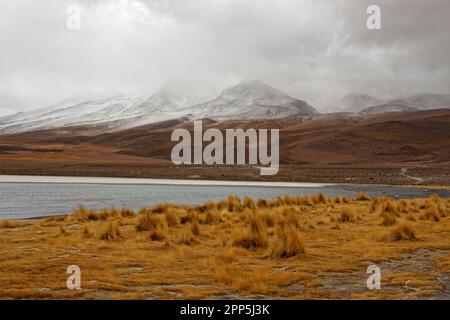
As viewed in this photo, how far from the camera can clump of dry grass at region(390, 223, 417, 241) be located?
42.2ft

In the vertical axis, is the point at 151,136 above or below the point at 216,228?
above

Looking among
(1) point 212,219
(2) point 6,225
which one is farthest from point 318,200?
(2) point 6,225

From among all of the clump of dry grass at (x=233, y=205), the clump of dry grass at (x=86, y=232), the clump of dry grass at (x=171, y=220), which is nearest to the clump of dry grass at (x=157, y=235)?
the clump of dry grass at (x=86, y=232)

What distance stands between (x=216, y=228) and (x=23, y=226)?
20.3 feet

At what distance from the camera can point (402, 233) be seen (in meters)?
12.9

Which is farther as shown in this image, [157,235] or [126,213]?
[126,213]

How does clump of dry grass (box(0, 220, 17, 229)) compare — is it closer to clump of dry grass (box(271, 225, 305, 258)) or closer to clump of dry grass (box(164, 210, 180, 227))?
clump of dry grass (box(164, 210, 180, 227))

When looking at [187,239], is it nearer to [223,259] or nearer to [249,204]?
[223,259]

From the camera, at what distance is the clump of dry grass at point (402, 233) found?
12875 millimetres

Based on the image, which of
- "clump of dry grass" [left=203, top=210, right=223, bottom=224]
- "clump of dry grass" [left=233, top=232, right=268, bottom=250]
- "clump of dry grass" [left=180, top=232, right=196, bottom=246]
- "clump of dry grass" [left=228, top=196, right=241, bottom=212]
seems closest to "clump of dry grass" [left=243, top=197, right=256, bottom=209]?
"clump of dry grass" [left=228, top=196, right=241, bottom=212]

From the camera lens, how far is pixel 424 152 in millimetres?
117750
